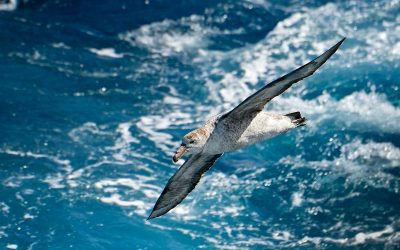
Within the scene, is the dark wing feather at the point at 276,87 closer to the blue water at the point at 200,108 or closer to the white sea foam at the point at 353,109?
the blue water at the point at 200,108

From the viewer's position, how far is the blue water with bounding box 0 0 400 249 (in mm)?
9914

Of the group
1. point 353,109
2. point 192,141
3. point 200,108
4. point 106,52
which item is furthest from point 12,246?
point 192,141

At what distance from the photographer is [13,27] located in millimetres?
9523

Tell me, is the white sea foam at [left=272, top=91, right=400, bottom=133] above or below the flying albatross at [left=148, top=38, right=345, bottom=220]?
above

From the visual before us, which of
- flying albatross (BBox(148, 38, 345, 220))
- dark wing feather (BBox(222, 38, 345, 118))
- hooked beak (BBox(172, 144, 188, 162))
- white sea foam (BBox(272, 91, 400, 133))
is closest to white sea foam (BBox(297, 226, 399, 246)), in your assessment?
white sea foam (BBox(272, 91, 400, 133))

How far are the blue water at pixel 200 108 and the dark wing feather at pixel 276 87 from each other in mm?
5470

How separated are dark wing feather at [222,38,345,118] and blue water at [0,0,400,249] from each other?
17.9 ft

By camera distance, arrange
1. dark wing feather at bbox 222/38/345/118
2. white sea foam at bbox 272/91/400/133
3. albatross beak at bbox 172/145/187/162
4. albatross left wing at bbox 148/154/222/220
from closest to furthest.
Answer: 1. dark wing feather at bbox 222/38/345/118
2. albatross beak at bbox 172/145/187/162
3. albatross left wing at bbox 148/154/222/220
4. white sea foam at bbox 272/91/400/133

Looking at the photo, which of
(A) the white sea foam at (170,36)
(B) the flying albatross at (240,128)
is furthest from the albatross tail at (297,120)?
(A) the white sea foam at (170,36)

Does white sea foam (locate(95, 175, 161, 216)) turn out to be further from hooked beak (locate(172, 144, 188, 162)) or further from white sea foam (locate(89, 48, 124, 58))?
hooked beak (locate(172, 144, 188, 162))

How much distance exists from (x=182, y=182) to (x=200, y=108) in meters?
6.05

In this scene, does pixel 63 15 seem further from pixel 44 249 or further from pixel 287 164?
pixel 44 249

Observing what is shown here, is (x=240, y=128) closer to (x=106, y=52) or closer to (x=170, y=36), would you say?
(x=170, y=36)

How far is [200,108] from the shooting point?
1202 centimetres
